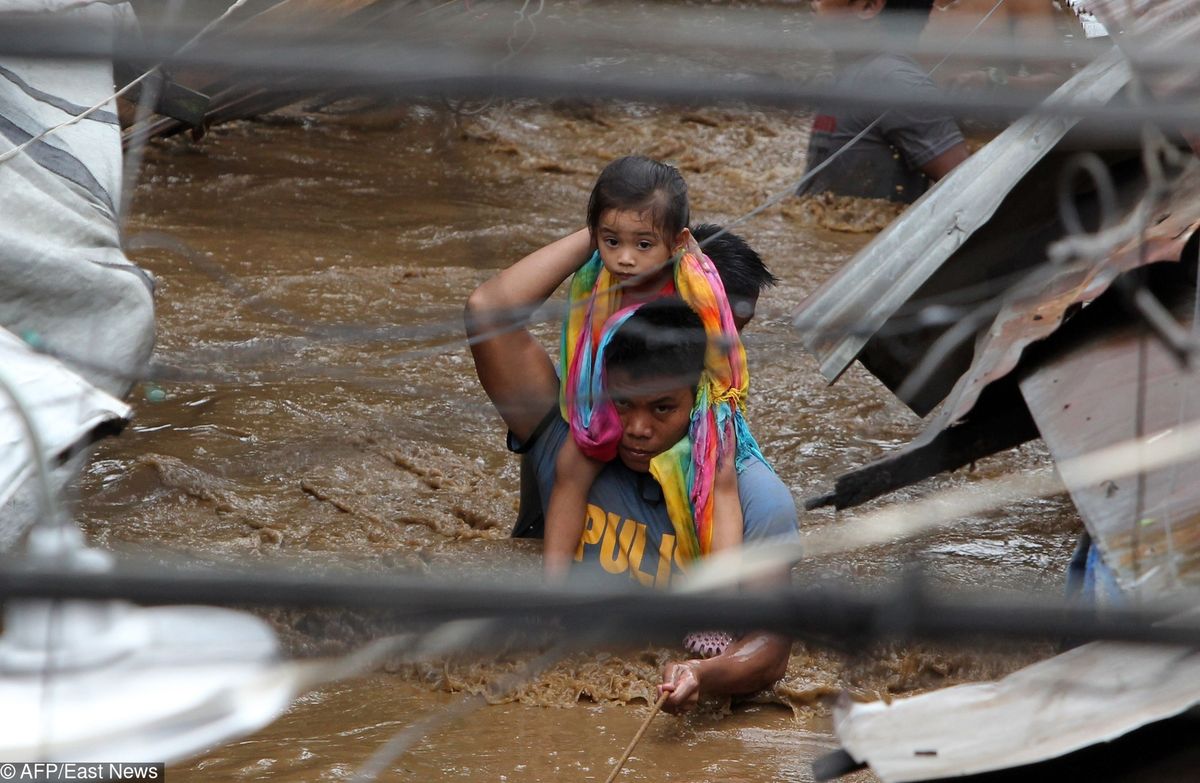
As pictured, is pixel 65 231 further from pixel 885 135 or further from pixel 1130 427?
pixel 885 135

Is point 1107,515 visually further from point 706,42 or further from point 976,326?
point 706,42

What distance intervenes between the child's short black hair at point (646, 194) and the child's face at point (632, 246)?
15mm

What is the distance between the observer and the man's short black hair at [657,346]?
3.19 meters

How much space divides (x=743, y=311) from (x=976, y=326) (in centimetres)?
65

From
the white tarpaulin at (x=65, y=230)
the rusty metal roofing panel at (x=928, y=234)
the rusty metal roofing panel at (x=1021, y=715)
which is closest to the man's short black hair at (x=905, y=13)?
the rusty metal roofing panel at (x=928, y=234)

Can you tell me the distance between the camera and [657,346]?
3215 mm

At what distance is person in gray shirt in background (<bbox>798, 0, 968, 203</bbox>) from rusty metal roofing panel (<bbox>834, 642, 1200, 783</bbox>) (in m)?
3.25

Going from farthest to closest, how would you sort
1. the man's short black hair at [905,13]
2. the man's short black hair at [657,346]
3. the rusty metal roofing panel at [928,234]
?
the man's short black hair at [905,13] < the rusty metal roofing panel at [928,234] < the man's short black hair at [657,346]

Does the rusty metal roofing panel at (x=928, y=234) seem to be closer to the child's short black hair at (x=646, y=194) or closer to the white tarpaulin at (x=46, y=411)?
the child's short black hair at (x=646, y=194)

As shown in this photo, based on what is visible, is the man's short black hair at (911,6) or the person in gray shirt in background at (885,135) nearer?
the person in gray shirt in background at (885,135)

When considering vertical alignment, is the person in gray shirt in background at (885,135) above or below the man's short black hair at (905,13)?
below

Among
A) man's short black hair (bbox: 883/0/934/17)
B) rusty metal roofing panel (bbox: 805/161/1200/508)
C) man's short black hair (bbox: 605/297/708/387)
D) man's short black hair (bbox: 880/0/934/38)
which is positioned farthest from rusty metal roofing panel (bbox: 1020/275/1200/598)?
man's short black hair (bbox: 883/0/934/17)

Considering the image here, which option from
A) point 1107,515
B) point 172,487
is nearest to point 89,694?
point 1107,515

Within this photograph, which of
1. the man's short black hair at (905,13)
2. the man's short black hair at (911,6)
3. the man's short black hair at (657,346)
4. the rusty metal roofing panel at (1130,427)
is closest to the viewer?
the rusty metal roofing panel at (1130,427)
